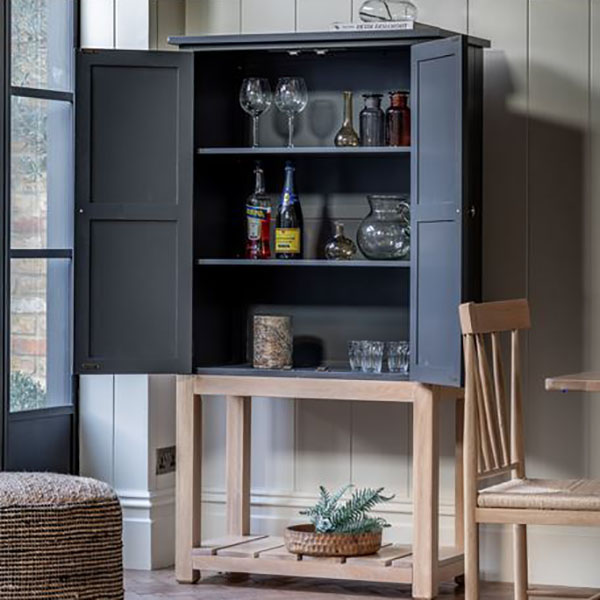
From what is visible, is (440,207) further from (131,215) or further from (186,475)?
(186,475)

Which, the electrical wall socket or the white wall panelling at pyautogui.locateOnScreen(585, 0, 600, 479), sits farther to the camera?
the electrical wall socket

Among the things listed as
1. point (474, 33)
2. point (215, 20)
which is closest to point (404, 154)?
point (474, 33)

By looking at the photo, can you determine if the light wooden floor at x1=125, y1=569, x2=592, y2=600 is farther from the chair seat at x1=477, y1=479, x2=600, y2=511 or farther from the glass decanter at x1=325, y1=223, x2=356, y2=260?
the glass decanter at x1=325, y1=223, x2=356, y2=260

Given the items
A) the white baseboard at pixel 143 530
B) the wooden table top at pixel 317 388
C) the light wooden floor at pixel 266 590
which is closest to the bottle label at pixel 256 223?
the wooden table top at pixel 317 388

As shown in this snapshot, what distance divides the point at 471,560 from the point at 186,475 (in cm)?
128

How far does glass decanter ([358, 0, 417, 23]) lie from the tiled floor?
5.82ft

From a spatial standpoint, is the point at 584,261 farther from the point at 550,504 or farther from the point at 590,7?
the point at 550,504

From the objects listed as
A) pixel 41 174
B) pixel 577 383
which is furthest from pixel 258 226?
pixel 577 383

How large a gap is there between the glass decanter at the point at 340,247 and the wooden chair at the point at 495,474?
79 centimetres

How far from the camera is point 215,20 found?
4.88 meters

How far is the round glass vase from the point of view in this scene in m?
4.37

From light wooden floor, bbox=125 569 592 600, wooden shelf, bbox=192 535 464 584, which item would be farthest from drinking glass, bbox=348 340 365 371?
light wooden floor, bbox=125 569 592 600

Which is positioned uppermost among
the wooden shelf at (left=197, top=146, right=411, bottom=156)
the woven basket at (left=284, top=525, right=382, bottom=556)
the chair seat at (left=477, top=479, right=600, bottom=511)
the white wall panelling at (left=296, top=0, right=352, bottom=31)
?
the white wall panelling at (left=296, top=0, right=352, bottom=31)

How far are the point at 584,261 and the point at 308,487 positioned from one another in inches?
47.2
